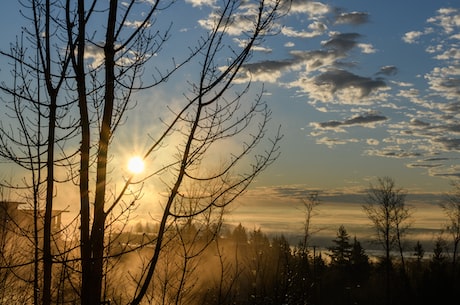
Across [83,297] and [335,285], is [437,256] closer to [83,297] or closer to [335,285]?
[335,285]

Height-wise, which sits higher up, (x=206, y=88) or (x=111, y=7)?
(x=111, y=7)

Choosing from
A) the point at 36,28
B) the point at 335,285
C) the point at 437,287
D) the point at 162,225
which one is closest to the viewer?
the point at 162,225

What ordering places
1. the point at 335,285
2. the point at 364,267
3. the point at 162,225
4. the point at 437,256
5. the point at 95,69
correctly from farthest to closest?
the point at 364,267, the point at 335,285, the point at 437,256, the point at 95,69, the point at 162,225

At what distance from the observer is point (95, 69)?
305cm

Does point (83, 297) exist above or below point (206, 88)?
below

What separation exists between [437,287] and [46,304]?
3275cm

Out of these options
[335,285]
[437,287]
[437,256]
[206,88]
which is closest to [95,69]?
[206,88]

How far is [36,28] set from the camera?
3266 millimetres

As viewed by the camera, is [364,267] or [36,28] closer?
[36,28]

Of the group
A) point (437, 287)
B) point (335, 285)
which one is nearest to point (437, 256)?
point (335, 285)

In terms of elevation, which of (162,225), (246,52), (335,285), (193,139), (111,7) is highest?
(111,7)

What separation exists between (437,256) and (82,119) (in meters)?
47.1

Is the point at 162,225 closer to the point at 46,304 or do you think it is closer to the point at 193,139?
the point at 193,139

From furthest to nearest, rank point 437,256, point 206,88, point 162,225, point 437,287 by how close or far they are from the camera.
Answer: point 437,256 → point 437,287 → point 206,88 → point 162,225
